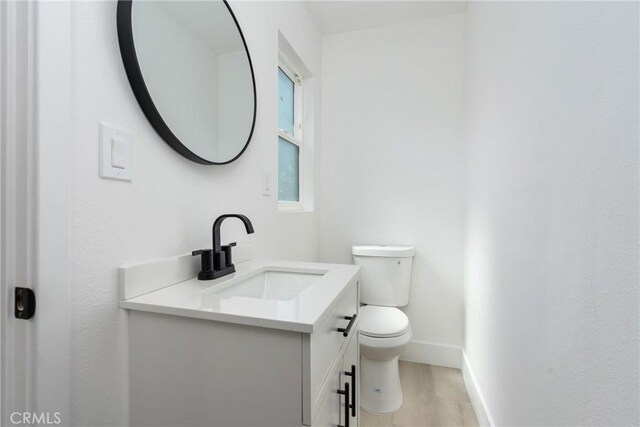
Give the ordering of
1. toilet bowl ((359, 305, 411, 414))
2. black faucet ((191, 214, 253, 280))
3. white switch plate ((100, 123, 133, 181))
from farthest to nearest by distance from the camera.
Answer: toilet bowl ((359, 305, 411, 414))
black faucet ((191, 214, 253, 280))
white switch plate ((100, 123, 133, 181))

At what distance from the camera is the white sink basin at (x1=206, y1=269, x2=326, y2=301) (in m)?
0.97

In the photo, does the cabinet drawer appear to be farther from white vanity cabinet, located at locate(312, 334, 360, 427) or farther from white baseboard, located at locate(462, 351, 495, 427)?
white baseboard, located at locate(462, 351, 495, 427)

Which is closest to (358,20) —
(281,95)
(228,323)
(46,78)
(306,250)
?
(281,95)

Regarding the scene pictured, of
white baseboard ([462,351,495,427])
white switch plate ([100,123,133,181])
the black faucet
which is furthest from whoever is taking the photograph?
white baseboard ([462,351,495,427])

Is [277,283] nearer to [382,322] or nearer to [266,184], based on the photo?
[266,184]

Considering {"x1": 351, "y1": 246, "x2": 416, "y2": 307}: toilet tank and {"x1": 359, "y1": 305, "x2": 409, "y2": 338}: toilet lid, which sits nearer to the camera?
{"x1": 359, "y1": 305, "x2": 409, "y2": 338}: toilet lid

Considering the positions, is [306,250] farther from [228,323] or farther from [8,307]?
[8,307]

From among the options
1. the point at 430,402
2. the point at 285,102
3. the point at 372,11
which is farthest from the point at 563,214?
the point at 372,11

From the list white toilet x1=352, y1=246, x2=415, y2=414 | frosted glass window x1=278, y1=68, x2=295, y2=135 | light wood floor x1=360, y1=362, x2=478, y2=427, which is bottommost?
light wood floor x1=360, y1=362, x2=478, y2=427

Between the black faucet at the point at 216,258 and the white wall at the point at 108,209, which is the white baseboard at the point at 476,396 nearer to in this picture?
the black faucet at the point at 216,258

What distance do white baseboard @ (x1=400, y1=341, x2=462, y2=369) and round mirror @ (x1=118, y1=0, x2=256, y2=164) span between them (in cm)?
178

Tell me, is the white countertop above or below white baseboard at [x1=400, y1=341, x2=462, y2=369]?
above

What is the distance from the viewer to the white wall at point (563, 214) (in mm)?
522

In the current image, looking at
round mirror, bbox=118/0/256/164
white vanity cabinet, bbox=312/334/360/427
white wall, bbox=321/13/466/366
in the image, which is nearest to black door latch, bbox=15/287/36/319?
round mirror, bbox=118/0/256/164
